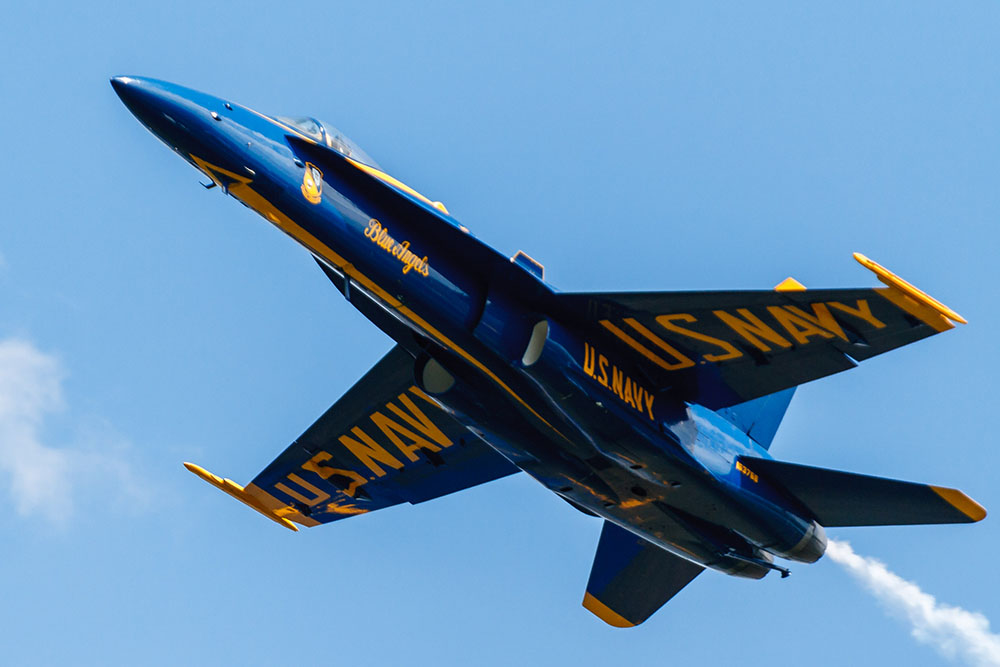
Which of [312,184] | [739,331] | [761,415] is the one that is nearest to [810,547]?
[761,415]

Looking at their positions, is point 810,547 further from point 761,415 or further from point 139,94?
point 139,94

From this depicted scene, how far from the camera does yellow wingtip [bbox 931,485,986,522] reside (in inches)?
691

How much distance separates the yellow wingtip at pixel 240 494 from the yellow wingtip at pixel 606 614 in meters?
5.40

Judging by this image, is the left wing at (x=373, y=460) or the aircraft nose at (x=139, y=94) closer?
the aircraft nose at (x=139, y=94)

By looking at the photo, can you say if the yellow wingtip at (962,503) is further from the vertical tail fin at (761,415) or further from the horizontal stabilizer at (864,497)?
the vertical tail fin at (761,415)

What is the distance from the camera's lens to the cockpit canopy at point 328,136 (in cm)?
1614

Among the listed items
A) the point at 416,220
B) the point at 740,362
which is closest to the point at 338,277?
the point at 416,220

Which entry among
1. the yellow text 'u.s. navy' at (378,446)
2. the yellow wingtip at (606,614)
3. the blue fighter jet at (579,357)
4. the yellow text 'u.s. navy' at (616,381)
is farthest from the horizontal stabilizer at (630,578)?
the yellow text 'u.s. navy' at (616,381)

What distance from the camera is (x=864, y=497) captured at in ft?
60.4

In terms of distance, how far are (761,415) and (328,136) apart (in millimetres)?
8344

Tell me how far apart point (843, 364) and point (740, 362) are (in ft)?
4.66

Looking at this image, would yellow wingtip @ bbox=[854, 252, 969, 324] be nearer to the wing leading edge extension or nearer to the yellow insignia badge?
the wing leading edge extension

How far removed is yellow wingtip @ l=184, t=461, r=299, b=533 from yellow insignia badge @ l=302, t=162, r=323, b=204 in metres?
7.78

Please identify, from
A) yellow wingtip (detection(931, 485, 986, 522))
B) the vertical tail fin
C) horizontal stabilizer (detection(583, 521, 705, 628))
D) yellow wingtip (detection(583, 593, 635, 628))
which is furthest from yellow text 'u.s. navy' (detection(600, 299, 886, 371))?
yellow wingtip (detection(583, 593, 635, 628))
